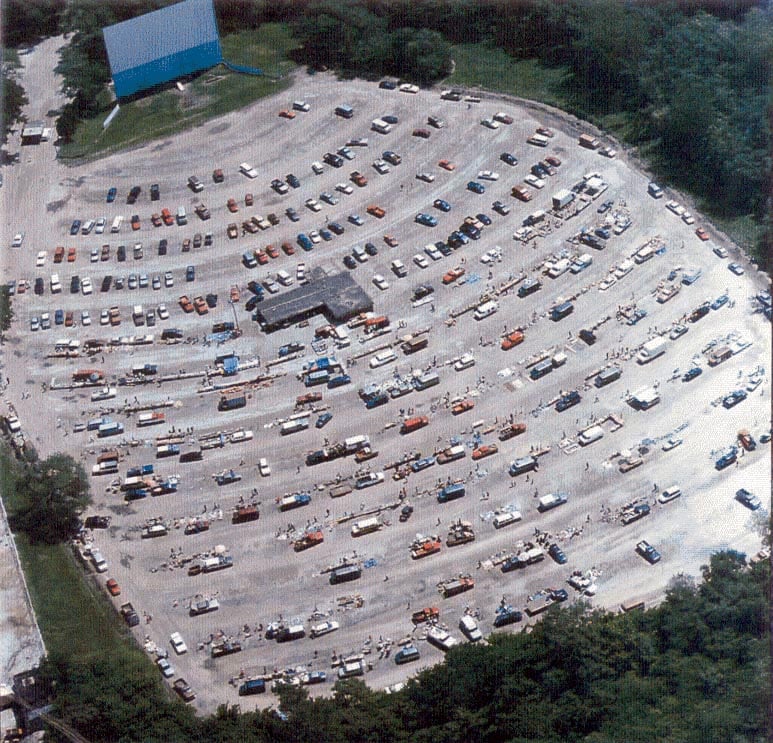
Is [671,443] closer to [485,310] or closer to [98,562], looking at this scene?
[485,310]

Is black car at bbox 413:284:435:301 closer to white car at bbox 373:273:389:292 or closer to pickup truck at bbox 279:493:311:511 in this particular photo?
white car at bbox 373:273:389:292

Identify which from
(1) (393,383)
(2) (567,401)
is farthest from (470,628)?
(1) (393,383)

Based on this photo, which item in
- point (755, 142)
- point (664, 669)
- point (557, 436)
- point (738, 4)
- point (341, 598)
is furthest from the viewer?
point (738, 4)

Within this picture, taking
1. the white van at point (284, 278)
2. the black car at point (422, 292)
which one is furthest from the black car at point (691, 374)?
the white van at point (284, 278)

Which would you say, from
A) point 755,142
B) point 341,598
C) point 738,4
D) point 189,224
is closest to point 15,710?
point 341,598

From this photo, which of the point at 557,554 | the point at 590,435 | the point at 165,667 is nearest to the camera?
the point at 165,667

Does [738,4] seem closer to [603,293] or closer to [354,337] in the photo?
[603,293]

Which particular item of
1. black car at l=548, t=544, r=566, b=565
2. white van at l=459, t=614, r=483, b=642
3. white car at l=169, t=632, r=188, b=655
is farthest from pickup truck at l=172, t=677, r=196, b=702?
black car at l=548, t=544, r=566, b=565
